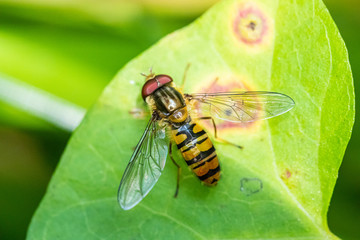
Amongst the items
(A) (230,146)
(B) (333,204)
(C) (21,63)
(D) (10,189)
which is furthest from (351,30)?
(D) (10,189)

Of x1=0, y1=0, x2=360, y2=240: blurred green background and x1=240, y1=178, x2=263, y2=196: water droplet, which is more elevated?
A: x1=0, y1=0, x2=360, y2=240: blurred green background

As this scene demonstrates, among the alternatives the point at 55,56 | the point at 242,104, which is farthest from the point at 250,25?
the point at 55,56

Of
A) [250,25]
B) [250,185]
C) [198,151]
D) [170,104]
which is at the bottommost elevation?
[250,185]

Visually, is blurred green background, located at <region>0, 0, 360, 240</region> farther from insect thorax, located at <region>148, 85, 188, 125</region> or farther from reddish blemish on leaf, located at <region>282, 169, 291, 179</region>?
reddish blemish on leaf, located at <region>282, 169, 291, 179</region>

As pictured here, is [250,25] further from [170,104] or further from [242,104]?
[170,104]

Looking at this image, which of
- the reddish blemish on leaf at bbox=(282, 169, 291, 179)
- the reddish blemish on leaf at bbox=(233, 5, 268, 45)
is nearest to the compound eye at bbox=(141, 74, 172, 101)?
the reddish blemish on leaf at bbox=(233, 5, 268, 45)

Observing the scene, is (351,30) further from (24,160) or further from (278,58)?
(24,160)

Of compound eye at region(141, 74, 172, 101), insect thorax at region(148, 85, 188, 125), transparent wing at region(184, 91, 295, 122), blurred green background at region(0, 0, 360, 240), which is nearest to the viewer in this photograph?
transparent wing at region(184, 91, 295, 122)
